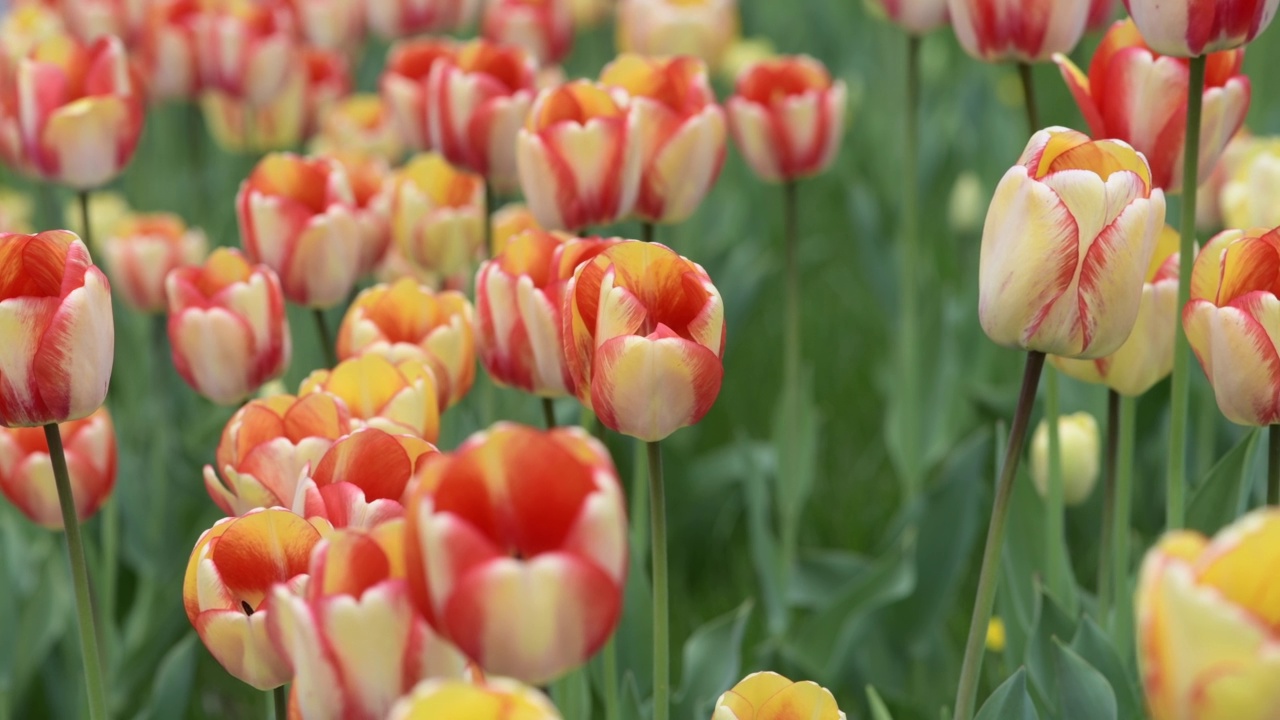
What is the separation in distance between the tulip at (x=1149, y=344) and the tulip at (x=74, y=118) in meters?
1.33

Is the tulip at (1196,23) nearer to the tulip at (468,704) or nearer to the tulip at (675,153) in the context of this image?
the tulip at (675,153)

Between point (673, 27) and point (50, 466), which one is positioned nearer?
point (50, 466)

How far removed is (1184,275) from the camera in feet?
3.96

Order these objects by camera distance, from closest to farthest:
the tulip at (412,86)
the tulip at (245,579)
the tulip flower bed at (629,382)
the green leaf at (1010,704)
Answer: the tulip flower bed at (629,382), the tulip at (245,579), the green leaf at (1010,704), the tulip at (412,86)

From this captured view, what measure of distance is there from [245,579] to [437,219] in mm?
1048

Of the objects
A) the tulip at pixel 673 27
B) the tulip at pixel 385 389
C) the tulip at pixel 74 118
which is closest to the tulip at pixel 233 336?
the tulip at pixel 385 389

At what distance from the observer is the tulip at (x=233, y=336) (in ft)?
4.96

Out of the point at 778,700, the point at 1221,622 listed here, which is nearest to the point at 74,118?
the point at 778,700

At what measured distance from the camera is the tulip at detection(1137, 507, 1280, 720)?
63cm

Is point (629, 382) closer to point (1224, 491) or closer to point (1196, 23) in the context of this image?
point (1196, 23)

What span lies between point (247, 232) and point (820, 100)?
2.60ft

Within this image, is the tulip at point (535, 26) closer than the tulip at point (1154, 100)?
No

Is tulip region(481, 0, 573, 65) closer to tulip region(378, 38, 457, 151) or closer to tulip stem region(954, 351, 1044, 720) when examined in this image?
tulip region(378, 38, 457, 151)

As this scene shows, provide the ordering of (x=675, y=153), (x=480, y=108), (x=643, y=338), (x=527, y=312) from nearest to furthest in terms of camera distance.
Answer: (x=643, y=338)
(x=527, y=312)
(x=675, y=153)
(x=480, y=108)
